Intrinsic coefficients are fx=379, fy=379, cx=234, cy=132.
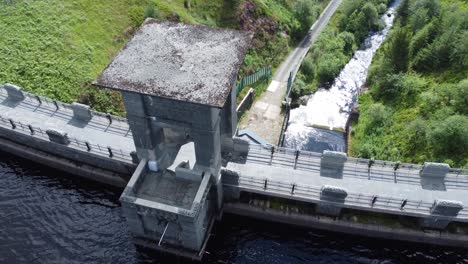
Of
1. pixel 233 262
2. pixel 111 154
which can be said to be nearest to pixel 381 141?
pixel 233 262

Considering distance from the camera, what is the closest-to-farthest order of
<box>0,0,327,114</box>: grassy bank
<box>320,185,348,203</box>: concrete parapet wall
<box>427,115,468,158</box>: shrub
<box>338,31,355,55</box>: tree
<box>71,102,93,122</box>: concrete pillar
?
<box>320,185,348,203</box>: concrete parapet wall
<box>427,115,468,158</box>: shrub
<box>71,102,93,122</box>: concrete pillar
<box>0,0,327,114</box>: grassy bank
<box>338,31,355,55</box>: tree

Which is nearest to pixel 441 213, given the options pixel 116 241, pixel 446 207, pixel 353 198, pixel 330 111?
pixel 446 207

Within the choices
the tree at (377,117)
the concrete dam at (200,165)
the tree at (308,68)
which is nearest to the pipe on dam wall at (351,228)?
the concrete dam at (200,165)

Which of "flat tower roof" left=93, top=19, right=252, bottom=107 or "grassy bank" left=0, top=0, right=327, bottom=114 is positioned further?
"grassy bank" left=0, top=0, right=327, bottom=114

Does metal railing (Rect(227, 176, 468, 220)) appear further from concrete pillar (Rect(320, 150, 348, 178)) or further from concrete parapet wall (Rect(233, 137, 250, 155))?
concrete parapet wall (Rect(233, 137, 250, 155))

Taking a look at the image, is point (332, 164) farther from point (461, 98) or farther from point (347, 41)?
point (347, 41)

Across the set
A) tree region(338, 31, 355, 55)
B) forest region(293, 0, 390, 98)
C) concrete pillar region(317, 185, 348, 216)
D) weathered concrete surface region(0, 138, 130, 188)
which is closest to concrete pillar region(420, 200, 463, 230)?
concrete pillar region(317, 185, 348, 216)
